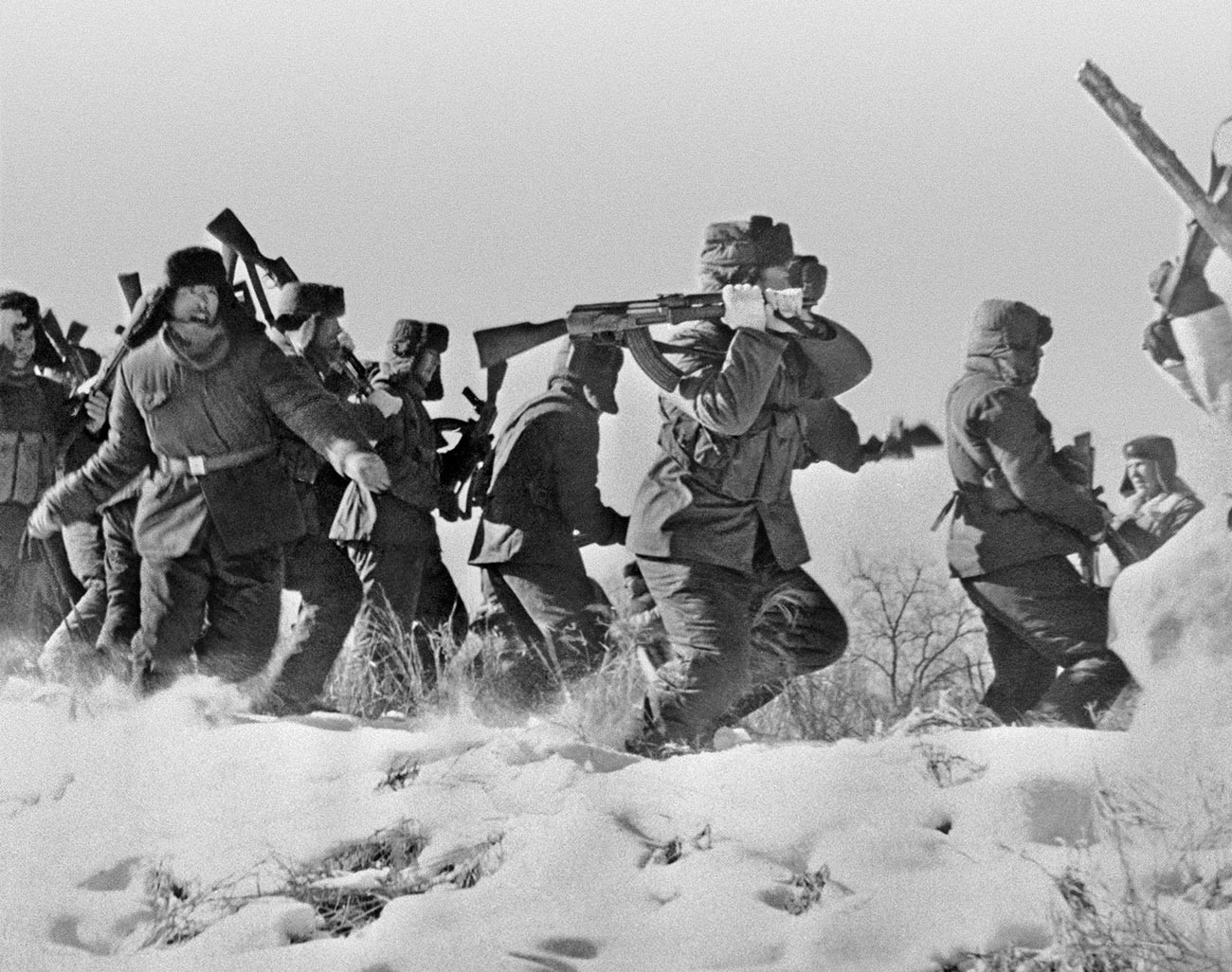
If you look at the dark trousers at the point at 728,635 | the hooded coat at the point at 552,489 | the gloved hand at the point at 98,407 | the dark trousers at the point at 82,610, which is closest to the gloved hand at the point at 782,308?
the dark trousers at the point at 728,635

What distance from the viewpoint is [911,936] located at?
6527 mm

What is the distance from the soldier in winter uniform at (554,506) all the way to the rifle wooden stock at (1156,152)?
2.83 metres

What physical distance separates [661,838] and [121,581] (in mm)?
3440

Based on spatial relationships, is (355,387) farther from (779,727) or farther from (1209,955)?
(1209,955)

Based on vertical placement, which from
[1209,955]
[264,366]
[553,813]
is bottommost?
[1209,955]

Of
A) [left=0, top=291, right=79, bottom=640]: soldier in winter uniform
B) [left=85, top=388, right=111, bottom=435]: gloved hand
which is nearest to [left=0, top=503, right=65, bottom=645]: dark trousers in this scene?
[left=0, top=291, right=79, bottom=640]: soldier in winter uniform

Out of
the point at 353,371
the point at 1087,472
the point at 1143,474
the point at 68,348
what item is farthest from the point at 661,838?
the point at 68,348

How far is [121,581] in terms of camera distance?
386 inches

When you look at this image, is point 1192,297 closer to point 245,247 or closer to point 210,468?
point 210,468

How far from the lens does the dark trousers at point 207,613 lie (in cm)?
900

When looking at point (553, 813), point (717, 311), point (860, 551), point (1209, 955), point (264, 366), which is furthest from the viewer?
point (860, 551)

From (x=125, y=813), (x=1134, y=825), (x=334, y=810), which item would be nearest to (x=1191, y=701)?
(x=1134, y=825)

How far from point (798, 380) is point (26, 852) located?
2.91 meters

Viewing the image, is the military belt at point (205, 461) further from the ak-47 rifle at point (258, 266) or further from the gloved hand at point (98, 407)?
the gloved hand at point (98, 407)
